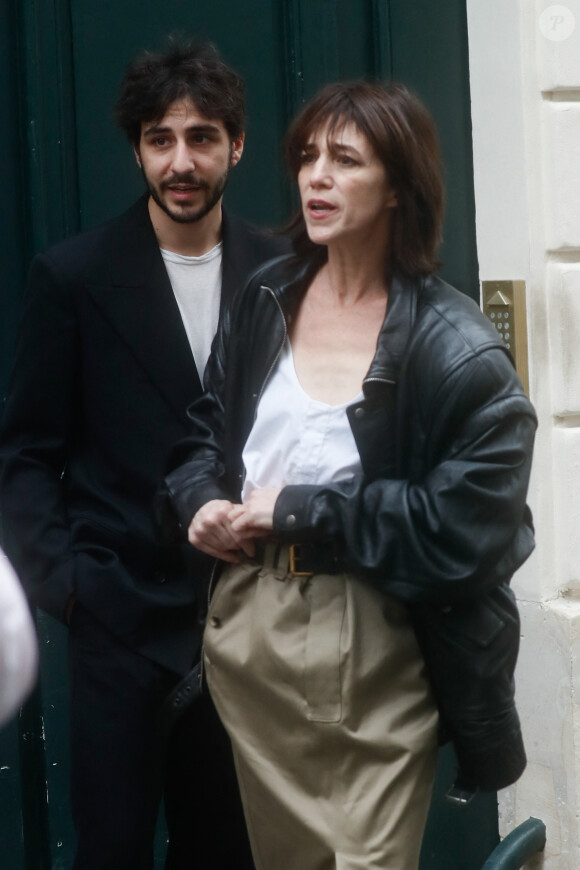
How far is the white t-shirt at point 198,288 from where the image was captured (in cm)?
304

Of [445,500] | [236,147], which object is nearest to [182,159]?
[236,147]

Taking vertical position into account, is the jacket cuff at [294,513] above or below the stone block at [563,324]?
below

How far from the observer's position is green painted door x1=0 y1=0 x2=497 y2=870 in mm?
3295

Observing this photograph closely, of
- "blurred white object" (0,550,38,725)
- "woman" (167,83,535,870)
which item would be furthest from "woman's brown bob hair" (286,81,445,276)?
"blurred white object" (0,550,38,725)

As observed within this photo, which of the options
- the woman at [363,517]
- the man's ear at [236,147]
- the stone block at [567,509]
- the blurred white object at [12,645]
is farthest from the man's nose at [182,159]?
the blurred white object at [12,645]

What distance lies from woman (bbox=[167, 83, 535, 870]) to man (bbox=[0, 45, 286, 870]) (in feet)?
1.07

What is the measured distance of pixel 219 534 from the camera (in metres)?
2.51

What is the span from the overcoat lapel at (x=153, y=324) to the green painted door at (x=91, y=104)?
0.44 m

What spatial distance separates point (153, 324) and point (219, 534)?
0.66 meters

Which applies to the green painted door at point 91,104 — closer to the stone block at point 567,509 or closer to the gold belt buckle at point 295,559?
the stone block at point 567,509

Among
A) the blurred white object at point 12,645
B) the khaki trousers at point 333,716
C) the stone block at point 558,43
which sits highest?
the stone block at point 558,43

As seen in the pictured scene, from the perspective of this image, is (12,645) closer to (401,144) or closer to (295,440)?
(295,440)

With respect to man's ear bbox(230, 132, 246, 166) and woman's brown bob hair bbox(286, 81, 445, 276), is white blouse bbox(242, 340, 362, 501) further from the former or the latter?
man's ear bbox(230, 132, 246, 166)

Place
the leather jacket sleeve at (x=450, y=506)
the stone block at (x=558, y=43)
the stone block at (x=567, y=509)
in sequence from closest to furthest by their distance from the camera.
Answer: the leather jacket sleeve at (x=450, y=506) → the stone block at (x=558, y=43) → the stone block at (x=567, y=509)
